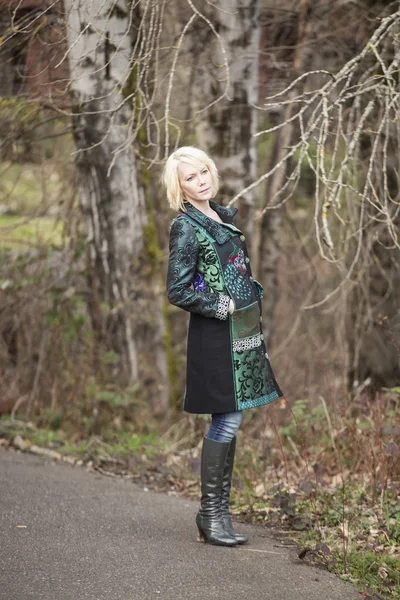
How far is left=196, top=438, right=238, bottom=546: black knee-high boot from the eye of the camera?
4.39 metres

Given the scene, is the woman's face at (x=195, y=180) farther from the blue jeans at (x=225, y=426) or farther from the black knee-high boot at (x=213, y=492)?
the black knee-high boot at (x=213, y=492)

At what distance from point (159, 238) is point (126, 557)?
15.1 ft

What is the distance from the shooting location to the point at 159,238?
8.37 m

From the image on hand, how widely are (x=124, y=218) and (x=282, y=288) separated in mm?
4221

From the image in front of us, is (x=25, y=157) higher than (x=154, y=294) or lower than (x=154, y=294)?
higher

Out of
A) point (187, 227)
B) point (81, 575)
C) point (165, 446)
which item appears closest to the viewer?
point (81, 575)

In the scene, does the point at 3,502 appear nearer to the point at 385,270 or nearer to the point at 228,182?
the point at 228,182

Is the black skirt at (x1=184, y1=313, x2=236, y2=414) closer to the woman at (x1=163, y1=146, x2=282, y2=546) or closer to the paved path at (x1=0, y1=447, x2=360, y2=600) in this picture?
the woman at (x1=163, y1=146, x2=282, y2=546)

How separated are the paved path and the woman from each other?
0.94ft

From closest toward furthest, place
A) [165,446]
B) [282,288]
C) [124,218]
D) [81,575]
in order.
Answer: [81,575] < [165,446] < [124,218] < [282,288]

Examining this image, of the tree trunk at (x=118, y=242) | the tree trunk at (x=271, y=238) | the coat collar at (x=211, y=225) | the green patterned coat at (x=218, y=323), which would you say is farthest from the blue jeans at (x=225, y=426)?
the tree trunk at (x=271, y=238)

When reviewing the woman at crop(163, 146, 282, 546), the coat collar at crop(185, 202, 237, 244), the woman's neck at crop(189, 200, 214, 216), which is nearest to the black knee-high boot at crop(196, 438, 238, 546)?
the woman at crop(163, 146, 282, 546)

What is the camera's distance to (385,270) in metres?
8.43

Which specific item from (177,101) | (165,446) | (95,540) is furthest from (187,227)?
(177,101)
